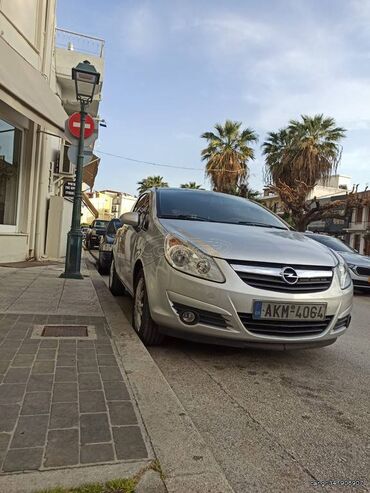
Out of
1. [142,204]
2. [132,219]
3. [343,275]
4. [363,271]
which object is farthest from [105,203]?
[343,275]

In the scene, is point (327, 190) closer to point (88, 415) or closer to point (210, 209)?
point (210, 209)

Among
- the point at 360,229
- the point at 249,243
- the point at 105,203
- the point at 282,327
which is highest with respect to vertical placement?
the point at 105,203

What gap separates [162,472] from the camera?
2057mm

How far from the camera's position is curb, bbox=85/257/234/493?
2014 mm

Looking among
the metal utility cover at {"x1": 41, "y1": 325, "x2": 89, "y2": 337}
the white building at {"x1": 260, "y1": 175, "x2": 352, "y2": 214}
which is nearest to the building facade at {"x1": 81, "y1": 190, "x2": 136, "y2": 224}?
the white building at {"x1": 260, "y1": 175, "x2": 352, "y2": 214}

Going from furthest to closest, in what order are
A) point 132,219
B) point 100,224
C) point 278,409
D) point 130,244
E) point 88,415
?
point 100,224, point 130,244, point 132,219, point 278,409, point 88,415

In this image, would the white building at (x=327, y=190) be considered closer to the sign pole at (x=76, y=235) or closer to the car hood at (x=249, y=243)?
the sign pole at (x=76, y=235)

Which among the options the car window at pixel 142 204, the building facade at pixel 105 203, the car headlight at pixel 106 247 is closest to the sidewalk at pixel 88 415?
the car window at pixel 142 204

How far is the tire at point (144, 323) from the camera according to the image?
4137 mm

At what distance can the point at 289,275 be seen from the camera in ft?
12.0

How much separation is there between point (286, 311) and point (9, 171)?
8.41 meters

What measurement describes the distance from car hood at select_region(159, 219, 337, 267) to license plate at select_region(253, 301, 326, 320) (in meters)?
0.35

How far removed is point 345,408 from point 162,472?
1669 millimetres

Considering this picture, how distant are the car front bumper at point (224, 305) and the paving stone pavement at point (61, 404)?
24.0 inches
